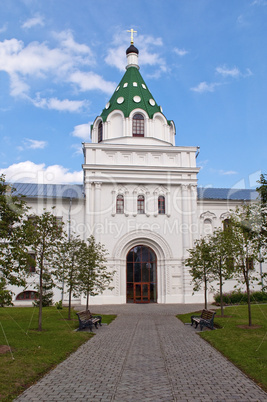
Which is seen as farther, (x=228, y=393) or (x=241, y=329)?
(x=241, y=329)

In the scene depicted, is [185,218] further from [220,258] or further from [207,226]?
[220,258]

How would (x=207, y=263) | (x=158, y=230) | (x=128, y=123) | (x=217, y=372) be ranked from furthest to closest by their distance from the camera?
1. (x=128, y=123)
2. (x=158, y=230)
3. (x=207, y=263)
4. (x=217, y=372)

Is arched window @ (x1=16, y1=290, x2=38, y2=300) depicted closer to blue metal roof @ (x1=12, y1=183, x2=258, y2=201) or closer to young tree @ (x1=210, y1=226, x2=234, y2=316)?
blue metal roof @ (x1=12, y1=183, x2=258, y2=201)

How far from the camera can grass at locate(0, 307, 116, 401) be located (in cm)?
783

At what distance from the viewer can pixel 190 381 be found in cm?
809

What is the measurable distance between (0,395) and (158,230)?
25327mm

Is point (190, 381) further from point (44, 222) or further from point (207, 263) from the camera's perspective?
point (207, 263)

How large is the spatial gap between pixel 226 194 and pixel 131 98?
1423cm

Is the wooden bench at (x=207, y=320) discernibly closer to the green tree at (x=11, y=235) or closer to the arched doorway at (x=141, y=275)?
the green tree at (x=11, y=235)

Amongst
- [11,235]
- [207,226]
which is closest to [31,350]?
[11,235]

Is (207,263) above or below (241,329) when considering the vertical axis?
above

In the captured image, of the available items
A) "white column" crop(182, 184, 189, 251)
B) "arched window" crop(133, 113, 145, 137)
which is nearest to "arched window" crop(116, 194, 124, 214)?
"white column" crop(182, 184, 189, 251)

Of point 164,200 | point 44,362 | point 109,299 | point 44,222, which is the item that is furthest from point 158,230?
point 44,362

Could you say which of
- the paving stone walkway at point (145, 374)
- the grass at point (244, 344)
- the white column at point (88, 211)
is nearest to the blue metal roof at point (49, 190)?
the white column at point (88, 211)
